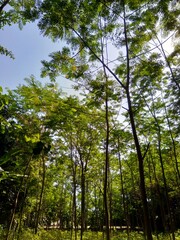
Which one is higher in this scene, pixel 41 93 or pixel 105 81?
pixel 105 81

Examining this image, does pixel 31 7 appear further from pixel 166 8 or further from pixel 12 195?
pixel 12 195

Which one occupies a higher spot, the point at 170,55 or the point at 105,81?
the point at 170,55

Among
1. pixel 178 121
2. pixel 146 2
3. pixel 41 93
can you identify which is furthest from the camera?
pixel 178 121

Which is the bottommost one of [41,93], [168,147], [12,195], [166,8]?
[12,195]

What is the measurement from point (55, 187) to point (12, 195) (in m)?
12.5

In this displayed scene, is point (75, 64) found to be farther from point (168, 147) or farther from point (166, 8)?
point (168, 147)

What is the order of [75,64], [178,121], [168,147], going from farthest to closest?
1. [168,147]
2. [178,121]
3. [75,64]

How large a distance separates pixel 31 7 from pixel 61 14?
74cm

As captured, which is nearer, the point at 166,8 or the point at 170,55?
the point at 166,8

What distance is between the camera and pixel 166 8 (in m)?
5.20

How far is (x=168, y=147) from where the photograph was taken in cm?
1130

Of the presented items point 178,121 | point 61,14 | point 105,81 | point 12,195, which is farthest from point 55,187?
point 61,14

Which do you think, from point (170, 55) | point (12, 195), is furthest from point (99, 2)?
point (12, 195)

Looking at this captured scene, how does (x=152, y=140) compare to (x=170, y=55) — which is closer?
(x=170, y=55)
